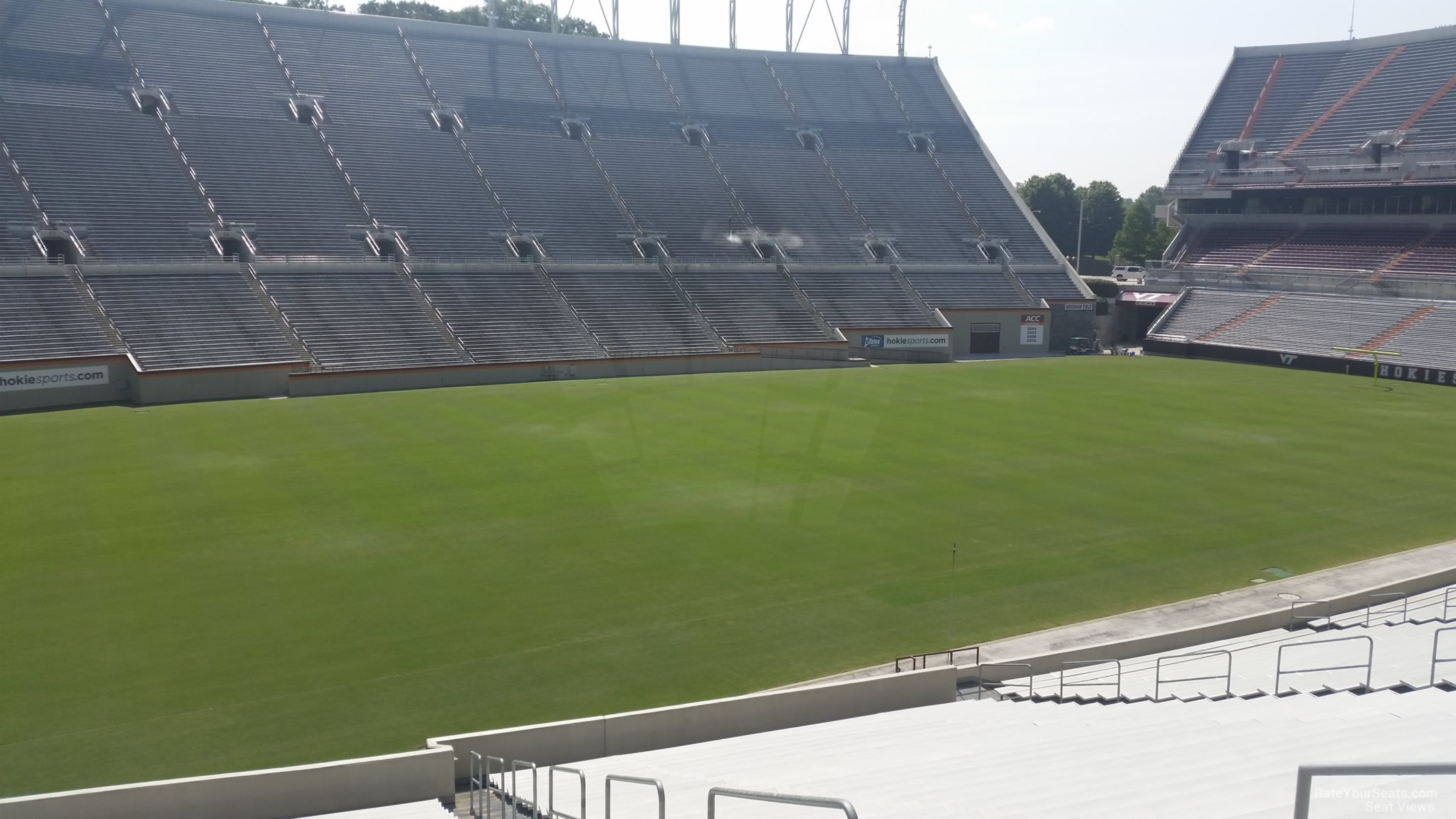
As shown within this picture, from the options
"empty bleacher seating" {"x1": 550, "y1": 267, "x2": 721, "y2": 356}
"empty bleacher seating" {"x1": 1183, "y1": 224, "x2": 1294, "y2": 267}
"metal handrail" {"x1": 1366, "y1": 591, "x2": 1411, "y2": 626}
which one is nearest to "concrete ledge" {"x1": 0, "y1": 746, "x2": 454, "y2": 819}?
"metal handrail" {"x1": 1366, "y1": 591, "x2": 1411, "y2": 626}

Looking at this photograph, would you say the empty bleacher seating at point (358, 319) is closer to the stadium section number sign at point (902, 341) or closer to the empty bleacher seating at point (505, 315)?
the empty bleacher seating at point (505, 315)

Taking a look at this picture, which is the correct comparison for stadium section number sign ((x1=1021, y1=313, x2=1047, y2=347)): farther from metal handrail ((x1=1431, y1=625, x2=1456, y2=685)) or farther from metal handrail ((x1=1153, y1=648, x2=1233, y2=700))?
metal handrail ((x1=1431, y1=625, x2=1456, y2=685))

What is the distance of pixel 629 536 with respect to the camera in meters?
19.6

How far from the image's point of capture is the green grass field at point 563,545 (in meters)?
12.9

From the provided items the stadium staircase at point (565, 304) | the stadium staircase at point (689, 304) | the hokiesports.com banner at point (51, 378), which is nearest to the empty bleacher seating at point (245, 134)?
the stadium staircase at point (565, 304)

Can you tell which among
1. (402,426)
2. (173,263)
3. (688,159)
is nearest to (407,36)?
(688,159)

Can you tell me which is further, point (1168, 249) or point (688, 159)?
point (1168, 249)

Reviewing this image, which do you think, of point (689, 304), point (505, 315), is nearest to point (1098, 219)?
point (689, 304)

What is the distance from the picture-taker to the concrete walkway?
14539mm

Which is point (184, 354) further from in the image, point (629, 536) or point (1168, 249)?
point (1168, 249)

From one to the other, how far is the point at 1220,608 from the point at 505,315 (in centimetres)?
3372

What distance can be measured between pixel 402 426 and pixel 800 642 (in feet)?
61.3

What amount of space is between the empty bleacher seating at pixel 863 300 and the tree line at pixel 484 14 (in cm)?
4887

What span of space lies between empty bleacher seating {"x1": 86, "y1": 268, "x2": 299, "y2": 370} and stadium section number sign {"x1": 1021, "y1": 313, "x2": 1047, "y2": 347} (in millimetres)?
35031
